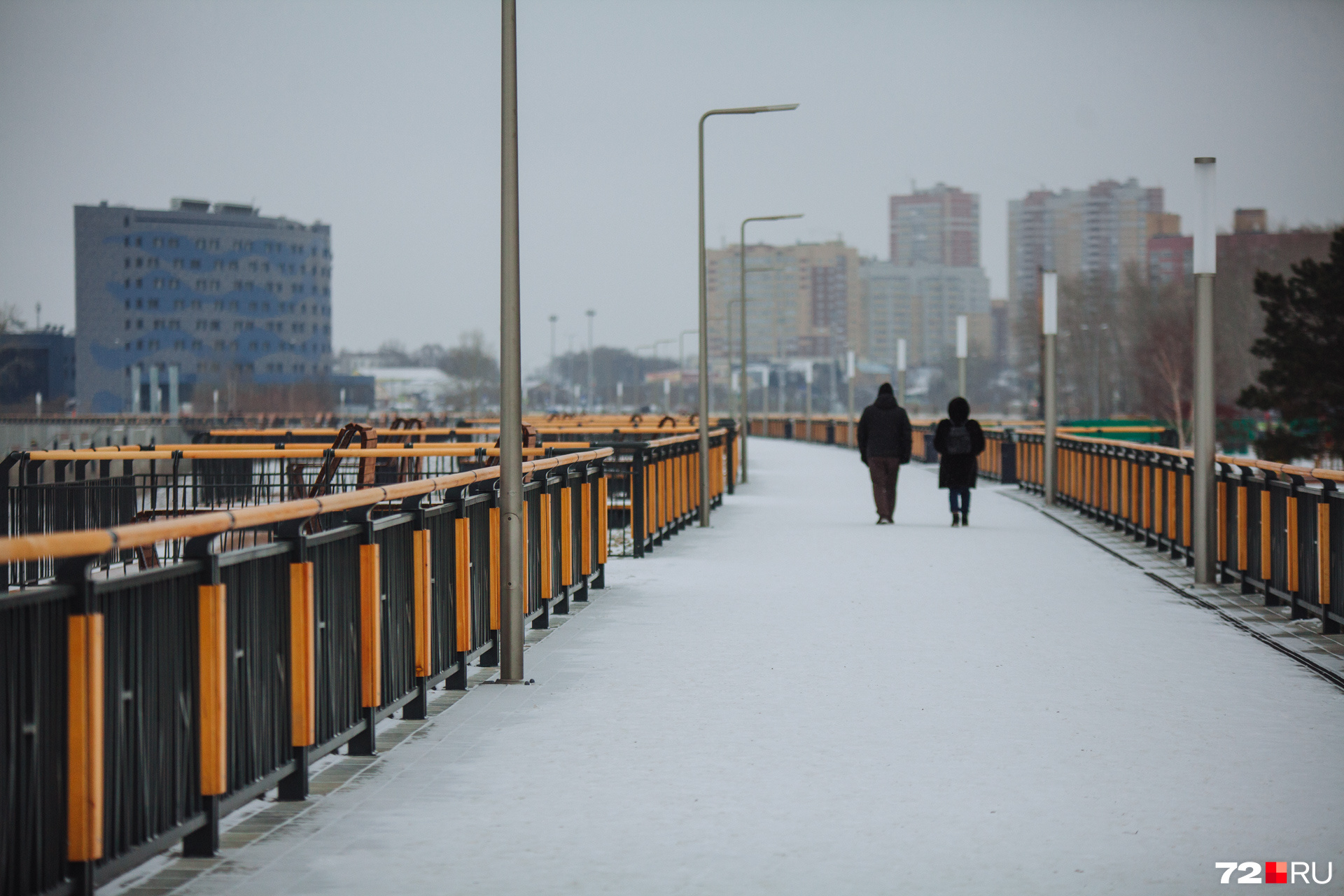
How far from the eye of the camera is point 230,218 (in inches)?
6762

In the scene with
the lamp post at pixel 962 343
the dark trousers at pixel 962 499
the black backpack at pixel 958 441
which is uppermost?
the lamp post at pixel 962 343

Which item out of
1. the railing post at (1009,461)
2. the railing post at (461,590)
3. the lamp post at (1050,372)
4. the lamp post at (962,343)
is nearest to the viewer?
the railing post at (461,590)

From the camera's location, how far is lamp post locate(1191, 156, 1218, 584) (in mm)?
14398

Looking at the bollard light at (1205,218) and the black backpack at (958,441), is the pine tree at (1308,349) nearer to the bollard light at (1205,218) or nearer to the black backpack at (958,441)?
the black backpack at (958,441)

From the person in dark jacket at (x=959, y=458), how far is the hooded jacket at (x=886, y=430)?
19.3 inches

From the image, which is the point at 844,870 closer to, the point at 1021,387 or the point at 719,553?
the point at 719,553

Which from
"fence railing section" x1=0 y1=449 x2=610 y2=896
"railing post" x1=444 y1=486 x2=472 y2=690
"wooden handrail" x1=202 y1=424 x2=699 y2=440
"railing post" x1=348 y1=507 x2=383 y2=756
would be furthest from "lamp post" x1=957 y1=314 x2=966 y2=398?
"railing post" x1=348 y1=507 x2=383 y2=756

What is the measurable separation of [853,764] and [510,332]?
3588mm

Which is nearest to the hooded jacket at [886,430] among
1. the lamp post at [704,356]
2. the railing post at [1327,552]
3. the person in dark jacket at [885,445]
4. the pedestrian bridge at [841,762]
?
the person in dark jacket at [885,445]

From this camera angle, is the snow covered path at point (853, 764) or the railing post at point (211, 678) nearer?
the railing post at point (211, 678)

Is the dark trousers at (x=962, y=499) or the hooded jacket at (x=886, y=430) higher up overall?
the hooded jacket at (x=886, y=430)

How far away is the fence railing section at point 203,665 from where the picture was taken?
434 cm

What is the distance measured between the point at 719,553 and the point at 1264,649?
8.23 metres

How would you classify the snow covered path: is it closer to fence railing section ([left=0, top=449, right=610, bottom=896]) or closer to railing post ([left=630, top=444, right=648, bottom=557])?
fence railing section ([left=0, top=449, right=610, bottom=896])
